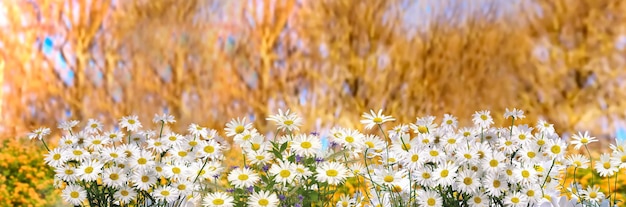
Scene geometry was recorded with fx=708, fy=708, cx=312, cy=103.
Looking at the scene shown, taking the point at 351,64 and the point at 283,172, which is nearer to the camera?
the point at 283,172

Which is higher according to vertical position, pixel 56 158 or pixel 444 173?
pixel 56 158

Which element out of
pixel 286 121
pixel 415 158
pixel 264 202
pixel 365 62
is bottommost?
pixel 264 202

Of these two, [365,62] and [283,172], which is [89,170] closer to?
[283,172]

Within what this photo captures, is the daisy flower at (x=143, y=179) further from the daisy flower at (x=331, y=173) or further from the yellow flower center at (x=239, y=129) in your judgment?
the daisy flower at (x=331, y=173)

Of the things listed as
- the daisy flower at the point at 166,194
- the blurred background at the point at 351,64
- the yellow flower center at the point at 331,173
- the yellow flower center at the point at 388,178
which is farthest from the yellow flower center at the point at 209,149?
the blurred background at the point at 351,64

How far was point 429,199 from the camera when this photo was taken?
67.0 inches

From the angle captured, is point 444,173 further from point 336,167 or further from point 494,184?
point 336,167

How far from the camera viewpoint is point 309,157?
1771mm

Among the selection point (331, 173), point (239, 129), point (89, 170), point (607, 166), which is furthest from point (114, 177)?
point (607, 166)

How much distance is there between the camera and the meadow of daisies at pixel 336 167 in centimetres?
170

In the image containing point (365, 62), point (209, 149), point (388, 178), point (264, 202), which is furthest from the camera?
point (365, 62)

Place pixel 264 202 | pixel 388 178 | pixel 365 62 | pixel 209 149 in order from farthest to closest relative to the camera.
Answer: pixel 365 62
pixel 209 149
pixel 388 178
pixel 264 202

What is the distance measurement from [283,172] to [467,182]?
0.44m

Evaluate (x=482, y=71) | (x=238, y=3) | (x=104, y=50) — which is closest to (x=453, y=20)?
(x=482, y=71)
